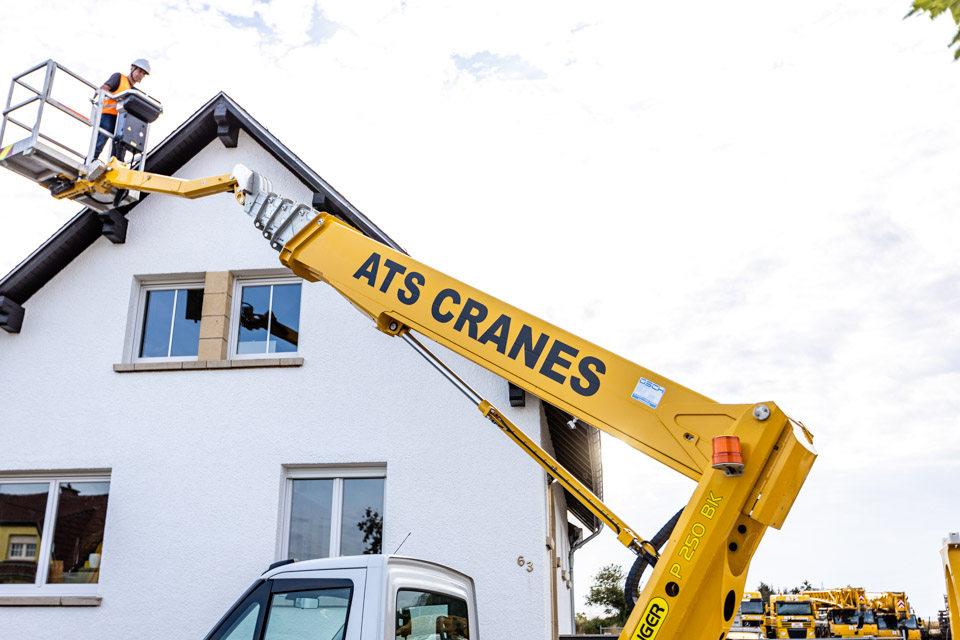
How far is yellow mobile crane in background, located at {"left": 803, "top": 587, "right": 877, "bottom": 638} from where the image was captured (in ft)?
102

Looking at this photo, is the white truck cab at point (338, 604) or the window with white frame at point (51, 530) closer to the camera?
the white truck cab at point (338, 604)

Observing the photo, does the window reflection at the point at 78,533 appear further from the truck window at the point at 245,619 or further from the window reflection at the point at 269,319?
the truck window at the point at 245,619

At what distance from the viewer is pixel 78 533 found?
30.7 ft

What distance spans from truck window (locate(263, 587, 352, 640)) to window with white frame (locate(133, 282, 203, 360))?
580 cm

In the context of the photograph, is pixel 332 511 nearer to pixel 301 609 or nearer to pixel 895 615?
pixel 301 609

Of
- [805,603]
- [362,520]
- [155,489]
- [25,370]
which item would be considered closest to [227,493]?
[155,489]

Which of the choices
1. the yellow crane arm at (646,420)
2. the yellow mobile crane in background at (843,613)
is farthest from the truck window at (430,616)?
the yellow mobile crane in background at (843,613)

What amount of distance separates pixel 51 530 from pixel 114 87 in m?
5.03

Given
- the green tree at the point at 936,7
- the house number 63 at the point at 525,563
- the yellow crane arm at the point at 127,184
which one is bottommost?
the house number 63 at the point at 525,563

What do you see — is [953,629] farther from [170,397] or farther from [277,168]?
[277,168]

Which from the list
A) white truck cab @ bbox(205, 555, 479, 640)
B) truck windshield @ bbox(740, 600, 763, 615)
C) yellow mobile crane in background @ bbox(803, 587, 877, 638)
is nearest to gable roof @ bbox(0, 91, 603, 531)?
white truck cab @ bbox(205, 555, 479, 640)

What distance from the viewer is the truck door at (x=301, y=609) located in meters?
4.39

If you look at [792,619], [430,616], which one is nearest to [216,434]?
[430,616]

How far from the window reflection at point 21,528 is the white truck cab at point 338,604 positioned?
6.00m
